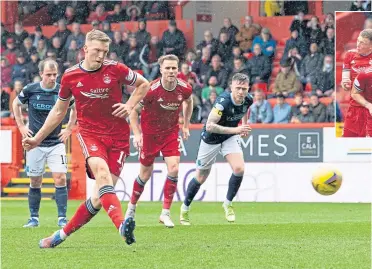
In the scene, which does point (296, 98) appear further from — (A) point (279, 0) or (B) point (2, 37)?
(B) point (2, 37)

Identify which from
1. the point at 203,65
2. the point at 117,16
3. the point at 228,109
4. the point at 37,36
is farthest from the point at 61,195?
the point at 37,36

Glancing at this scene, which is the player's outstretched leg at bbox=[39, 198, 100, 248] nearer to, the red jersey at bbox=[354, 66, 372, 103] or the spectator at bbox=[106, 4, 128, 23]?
the red jersey at bbox=[354, 66, 372, 103]

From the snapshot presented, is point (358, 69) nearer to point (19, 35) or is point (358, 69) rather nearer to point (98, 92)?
point (98, 92)

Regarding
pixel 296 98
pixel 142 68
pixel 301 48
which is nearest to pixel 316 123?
pixel 296 98

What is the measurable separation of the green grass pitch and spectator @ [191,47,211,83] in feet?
28.5

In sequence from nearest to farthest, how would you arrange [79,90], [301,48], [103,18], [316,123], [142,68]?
[79,90] → [316,123] → [301,48] → [142,68] → [103,18]

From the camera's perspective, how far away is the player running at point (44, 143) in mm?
13211

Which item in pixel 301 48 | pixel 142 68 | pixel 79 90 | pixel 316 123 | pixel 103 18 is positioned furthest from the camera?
pixel 103 18

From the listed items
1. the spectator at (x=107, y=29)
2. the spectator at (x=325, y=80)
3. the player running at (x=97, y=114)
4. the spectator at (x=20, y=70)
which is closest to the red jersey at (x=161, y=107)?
the player running at (x=97, y=114)

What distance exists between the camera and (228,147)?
1391 centimetres

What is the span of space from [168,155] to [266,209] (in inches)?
182

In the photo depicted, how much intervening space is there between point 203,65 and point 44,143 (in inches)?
425

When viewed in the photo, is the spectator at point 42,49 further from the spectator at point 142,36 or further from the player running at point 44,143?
the player running at point 44,143

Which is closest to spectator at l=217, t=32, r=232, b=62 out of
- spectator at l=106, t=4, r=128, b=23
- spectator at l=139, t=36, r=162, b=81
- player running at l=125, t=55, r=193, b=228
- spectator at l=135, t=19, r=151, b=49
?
spectator at l=139, t=36, r=162, b=81
